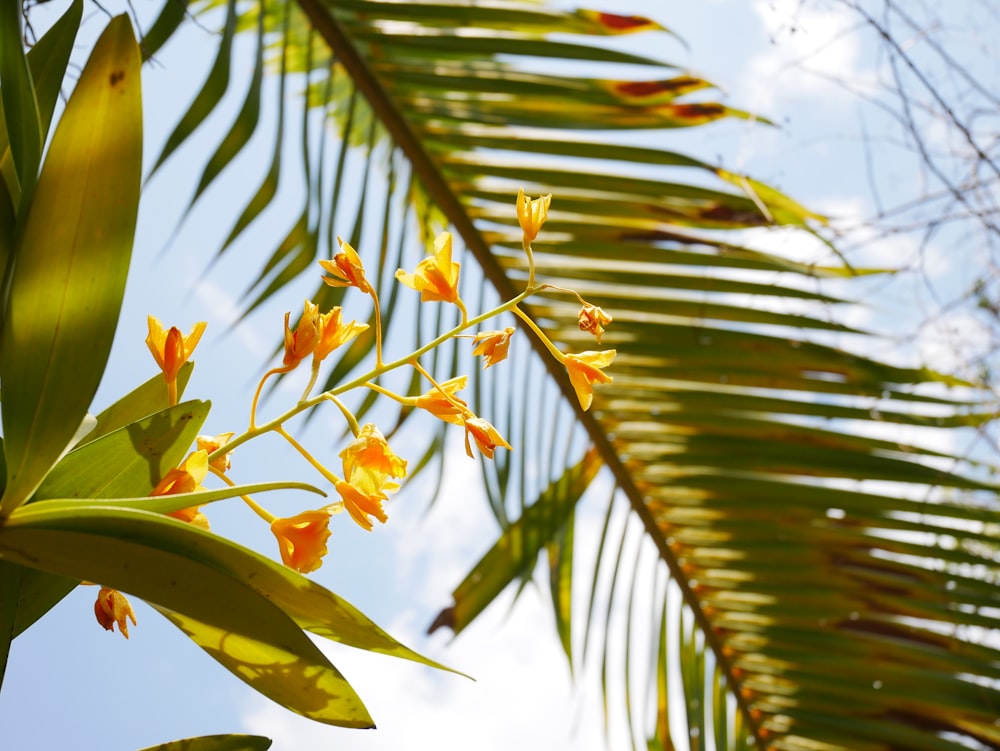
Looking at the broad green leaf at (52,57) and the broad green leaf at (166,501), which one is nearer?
the broad green leaf at (166,501)

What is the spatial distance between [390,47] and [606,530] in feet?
2.38

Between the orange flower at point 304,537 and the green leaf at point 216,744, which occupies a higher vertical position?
the orange flower at point 304,537

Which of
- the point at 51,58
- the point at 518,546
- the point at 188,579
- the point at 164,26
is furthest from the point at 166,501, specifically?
the point at 518,546

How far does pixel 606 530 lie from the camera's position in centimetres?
131

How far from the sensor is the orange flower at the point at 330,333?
38 centimetres

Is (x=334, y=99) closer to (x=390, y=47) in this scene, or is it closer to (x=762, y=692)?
(x=390, y=47)

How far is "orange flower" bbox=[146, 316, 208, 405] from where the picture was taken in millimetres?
361

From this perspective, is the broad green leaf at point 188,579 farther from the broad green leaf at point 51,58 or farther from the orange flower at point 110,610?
the broad green leaf at point 51,58

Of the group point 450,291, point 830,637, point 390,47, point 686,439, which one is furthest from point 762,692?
point 450,291

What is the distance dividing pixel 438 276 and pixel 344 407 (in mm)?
74

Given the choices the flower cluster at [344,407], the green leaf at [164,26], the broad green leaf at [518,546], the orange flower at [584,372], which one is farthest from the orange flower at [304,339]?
the broad green leaf at [518,546]

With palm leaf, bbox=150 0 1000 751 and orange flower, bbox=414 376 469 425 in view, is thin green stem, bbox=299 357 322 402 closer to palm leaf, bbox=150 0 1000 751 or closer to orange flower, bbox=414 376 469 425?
orange flower, bbox=414 376 469 425

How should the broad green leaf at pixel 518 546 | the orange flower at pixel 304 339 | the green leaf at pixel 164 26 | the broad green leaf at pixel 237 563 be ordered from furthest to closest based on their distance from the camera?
1. the broad green leaf at pixel 518 546
2. the green leaf at pixel 164 26
3. the orange flower at pixel 304 339
4. the broad green leaf at pixel 237 563

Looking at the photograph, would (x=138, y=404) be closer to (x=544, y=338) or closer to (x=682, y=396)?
(x=544, y=338)
